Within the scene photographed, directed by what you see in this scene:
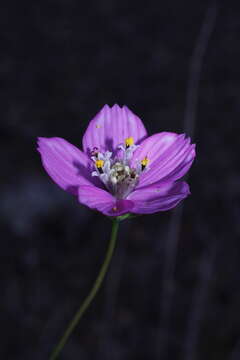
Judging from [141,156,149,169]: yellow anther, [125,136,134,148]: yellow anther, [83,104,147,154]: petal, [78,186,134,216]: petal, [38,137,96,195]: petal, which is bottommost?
[78,186,134,216]: petal

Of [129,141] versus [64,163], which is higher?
[129,141]

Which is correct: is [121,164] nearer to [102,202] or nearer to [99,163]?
[99,163]

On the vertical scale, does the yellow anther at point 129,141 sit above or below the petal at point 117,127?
below

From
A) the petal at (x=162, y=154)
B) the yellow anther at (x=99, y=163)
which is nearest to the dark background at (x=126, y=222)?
the petal at (x=162, y=154)

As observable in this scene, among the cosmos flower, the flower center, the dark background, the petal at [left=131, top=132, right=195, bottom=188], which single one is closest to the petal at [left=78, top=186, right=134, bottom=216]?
the cosmos flower

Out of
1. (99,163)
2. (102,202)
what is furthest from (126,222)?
(102,202)

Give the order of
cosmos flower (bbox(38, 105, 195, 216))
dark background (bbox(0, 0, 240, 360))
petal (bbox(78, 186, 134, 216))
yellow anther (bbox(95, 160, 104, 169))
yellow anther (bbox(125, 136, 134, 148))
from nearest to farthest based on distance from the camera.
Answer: petal (bbox(78, 186, 134, 216)) → cosmos flower (bbox(38, 105, 195, 216)) → yellow anther (bbox(95, 160, 104, 169)) → yellow anther (bbox(125, 136, 134, 148)) → dark background (bbox(0, 0, 240, 360))

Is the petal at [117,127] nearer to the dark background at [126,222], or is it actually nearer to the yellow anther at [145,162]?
the yellow anther at [145,162]

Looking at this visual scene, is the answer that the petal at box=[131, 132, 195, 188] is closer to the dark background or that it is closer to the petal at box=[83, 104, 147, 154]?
the petal at box=[83, 104, 147, 154]
